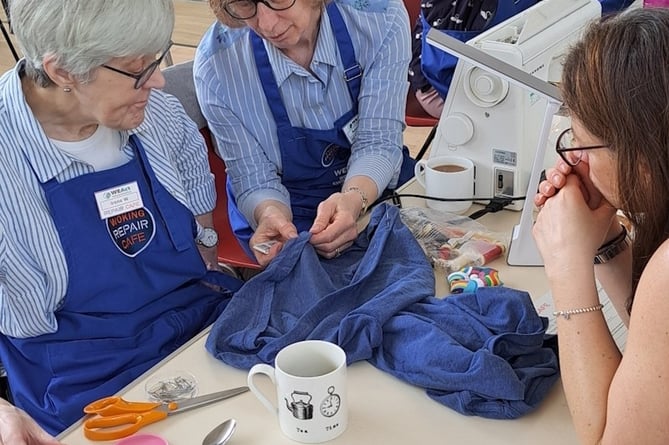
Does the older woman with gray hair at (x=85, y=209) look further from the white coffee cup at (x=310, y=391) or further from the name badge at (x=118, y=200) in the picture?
the white coffee cup at (x=310, y=391)

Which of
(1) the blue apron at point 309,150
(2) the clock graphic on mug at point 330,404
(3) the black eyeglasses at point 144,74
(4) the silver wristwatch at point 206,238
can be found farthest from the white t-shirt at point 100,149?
(2) the clock graphic on mug at point 330,404

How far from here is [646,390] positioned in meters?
0.92

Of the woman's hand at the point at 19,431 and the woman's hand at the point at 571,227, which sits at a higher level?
the woman's hand at the point at 571,227

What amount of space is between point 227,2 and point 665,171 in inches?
40.8

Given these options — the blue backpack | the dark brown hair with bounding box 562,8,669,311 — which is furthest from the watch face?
the blue backpack

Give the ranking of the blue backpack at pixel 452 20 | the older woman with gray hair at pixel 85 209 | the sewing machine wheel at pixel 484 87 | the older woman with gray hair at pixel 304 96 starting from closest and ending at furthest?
the older woman with gray hair at pixel 85 209, the sewing machine wheel at pixel 484 87, the older woman with gray hair at pixel 304 96, the blue backpack at pixel 452 20

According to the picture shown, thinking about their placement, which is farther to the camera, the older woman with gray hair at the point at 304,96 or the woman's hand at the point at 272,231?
the older woman with gray hair at the point at 304,96

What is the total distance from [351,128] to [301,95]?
6.2 inches

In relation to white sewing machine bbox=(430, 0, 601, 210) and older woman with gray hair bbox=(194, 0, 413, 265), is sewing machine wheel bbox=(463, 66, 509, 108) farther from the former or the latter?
older woman with gray hair bbox=(194, 0, 413, 265)

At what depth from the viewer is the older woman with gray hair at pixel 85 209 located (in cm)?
137

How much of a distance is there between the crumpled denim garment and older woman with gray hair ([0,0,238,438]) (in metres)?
0.29

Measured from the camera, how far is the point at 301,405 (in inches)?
40.7

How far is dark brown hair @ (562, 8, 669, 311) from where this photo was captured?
95 cm

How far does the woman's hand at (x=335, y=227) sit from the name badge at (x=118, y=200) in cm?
33
